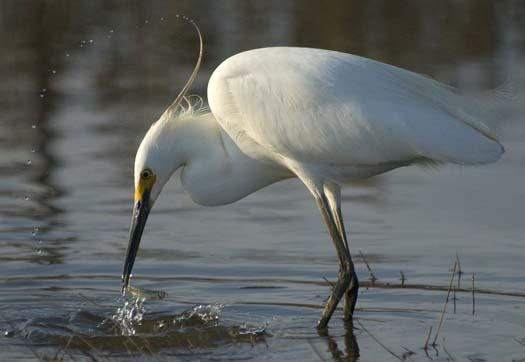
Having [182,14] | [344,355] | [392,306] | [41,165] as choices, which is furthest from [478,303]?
[182,14]

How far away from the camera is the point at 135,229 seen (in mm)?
8250

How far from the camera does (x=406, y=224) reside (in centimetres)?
977

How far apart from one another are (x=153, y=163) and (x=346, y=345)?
158 cm

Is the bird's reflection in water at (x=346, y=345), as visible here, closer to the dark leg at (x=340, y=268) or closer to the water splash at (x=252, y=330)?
the dark leg at (x=340, y=268)

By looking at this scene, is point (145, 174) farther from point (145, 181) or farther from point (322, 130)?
point (322, 130)

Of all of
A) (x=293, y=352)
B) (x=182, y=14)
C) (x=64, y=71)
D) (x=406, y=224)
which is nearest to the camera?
(x=293, y=352)

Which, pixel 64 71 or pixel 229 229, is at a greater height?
pixel 229 229

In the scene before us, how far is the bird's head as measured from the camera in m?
8.06

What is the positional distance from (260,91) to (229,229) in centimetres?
221

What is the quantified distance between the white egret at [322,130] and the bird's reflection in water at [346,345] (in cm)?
13

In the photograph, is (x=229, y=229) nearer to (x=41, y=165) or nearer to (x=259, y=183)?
(x=259, y=183)

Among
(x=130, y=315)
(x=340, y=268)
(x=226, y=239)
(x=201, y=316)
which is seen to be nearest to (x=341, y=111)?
(x=340, y=268)


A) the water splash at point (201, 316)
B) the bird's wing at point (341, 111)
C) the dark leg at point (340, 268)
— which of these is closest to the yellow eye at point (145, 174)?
the bird's wing at point (341, 111)

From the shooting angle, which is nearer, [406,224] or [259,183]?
[259,183]
